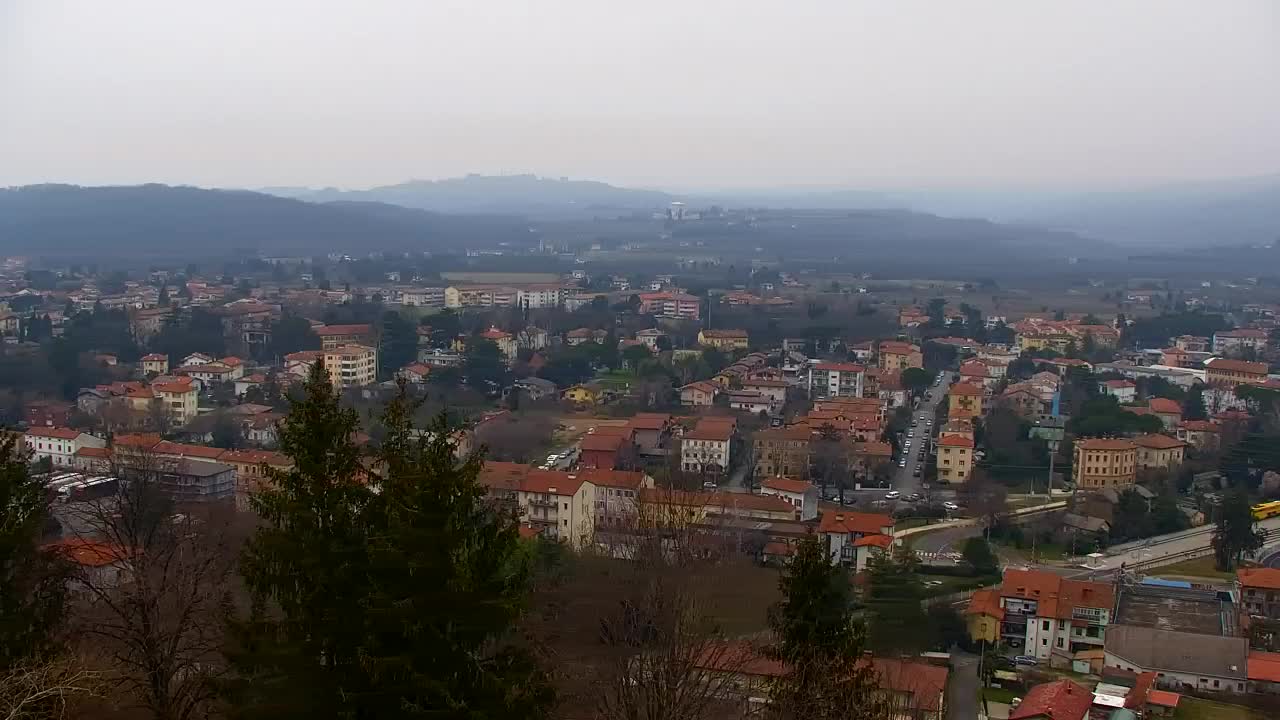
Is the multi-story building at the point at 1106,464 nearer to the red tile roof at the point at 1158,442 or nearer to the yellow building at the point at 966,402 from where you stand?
the red tile roof at the point at 1158,442

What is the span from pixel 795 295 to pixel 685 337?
25.8 feet

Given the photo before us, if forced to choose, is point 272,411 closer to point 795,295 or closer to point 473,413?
point 473,413

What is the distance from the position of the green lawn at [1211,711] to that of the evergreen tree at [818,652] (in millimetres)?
3028

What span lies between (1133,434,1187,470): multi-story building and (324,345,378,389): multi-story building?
954cm

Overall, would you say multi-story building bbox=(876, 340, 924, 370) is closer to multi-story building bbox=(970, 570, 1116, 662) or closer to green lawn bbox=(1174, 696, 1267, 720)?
multi-story building bbox=(970, 570, 1116, 662)

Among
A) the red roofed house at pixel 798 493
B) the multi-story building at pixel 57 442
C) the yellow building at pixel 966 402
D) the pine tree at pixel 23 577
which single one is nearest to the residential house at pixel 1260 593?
the red roofed house at pixel 798 493

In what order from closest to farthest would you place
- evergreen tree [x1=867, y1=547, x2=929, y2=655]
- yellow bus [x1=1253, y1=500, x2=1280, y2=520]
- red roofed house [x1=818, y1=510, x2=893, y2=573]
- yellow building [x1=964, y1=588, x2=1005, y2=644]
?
evergreen tree [x1=867, y1=547, x2=929, y2=655]
yellow building [x1=964, y1=588, x2=1005, y2=644]
red roofed house [x1=818, y1=510, x2=893, y2=573]
yellow bus [x1=1253, y1=500, x2=1280, y2=520]

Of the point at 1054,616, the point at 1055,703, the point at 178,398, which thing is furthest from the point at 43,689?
the point at 178,398

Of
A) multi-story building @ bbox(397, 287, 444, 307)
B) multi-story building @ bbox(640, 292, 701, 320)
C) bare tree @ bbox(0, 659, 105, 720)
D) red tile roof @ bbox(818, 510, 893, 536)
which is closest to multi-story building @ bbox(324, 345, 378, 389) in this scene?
multi-story building @ bbox(397, 287, 444, 307)

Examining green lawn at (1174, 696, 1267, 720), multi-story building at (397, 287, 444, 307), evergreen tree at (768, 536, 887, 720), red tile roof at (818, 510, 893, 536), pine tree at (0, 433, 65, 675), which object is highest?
pine tree at (0, 433, 65, 675)

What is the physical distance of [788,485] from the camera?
32.5 ft

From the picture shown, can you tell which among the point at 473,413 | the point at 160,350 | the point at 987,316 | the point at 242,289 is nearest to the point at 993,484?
the point at 473,413

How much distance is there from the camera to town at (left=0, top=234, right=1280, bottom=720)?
21.4 ft

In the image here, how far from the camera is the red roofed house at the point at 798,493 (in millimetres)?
9695
